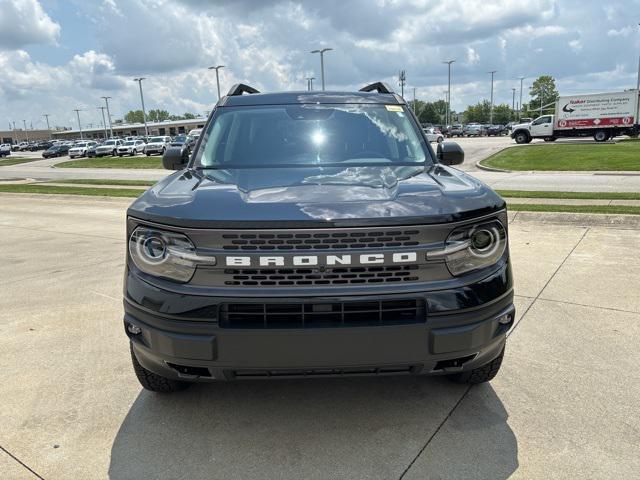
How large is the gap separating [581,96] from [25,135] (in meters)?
180

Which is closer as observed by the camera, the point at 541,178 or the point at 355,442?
the point at 355,442

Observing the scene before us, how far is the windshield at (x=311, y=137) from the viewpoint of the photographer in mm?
3451

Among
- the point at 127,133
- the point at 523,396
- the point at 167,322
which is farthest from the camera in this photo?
the point at 127,133

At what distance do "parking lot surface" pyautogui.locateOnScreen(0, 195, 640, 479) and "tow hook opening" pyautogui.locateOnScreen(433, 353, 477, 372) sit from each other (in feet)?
1.47

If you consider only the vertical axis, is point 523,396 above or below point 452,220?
below

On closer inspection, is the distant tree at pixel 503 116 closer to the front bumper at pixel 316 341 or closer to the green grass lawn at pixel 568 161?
the green grass lawn at pixel 568 161

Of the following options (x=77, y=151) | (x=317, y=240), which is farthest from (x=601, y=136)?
(x=77, y=151)

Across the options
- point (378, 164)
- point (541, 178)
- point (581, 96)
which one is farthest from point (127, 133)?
point (378, 164)

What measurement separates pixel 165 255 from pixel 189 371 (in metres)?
0.57

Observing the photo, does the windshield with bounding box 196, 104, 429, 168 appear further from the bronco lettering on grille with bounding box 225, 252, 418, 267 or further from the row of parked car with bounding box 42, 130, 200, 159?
the row of parked car with bounding box 42, 130, 200, 159

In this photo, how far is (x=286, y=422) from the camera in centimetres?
285

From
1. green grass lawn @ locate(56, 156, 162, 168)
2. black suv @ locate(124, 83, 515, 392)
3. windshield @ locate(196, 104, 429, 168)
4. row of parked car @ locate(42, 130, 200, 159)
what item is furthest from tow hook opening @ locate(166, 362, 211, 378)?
row of parked car @ locate(42, 130, 200, 159)

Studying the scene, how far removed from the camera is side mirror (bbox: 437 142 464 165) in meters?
3.86

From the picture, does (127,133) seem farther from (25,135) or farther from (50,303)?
(50,303)
